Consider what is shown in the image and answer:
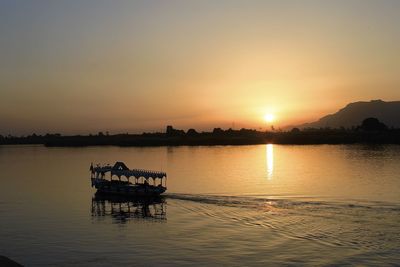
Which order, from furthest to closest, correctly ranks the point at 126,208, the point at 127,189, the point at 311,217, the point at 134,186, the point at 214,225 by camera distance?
the point at 134,186, the point at 127,189, the point at 126,208, the point at 311,217, the point at 214,225

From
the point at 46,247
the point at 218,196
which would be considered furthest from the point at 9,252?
the point at 218,196

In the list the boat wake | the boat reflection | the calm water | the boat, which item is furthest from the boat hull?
the boat wake

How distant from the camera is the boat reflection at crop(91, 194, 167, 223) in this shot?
4756cm

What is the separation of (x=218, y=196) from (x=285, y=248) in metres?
26.1

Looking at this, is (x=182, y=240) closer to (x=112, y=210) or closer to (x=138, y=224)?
(x=138, y=224)

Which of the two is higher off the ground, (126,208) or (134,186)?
(134,186)

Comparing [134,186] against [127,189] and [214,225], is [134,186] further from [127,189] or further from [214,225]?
[214,225]

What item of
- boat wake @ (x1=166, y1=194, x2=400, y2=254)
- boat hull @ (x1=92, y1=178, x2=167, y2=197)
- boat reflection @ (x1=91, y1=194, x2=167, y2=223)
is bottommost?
boat reflection @ (x1=91, y1=194, x2=167, y2=223)

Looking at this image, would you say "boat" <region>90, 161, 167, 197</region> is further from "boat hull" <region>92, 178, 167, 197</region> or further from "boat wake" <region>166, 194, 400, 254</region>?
"boat wake" <region>166, 194, 400, 254</region>

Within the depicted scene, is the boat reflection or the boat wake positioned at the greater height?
the boat wake

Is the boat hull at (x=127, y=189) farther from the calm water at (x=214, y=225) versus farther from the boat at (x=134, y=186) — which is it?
the calm water at (x=214, y=225)

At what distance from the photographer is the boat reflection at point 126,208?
47.6 meters

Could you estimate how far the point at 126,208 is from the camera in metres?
54.0

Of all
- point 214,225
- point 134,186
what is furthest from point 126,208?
point 214,225
